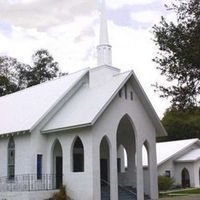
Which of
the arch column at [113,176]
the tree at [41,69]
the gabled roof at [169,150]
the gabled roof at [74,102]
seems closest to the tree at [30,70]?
the tree at [41,69]

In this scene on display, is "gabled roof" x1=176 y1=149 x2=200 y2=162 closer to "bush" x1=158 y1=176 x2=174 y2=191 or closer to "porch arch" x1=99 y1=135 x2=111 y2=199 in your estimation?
"bush" x1=158 y1=176 x2=174 y2=191

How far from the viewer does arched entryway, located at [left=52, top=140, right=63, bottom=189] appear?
28562mm

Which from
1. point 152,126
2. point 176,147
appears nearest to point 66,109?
point 152,126

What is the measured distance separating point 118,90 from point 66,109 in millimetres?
3921

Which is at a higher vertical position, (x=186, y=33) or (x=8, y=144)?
(x=186, y=33)

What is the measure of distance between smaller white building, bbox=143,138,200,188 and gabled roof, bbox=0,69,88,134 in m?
17.5

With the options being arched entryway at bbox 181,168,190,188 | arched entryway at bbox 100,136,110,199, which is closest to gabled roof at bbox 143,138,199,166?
arched entryway at bbox 181,168,190,188

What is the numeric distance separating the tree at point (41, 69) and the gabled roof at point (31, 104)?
2458cm

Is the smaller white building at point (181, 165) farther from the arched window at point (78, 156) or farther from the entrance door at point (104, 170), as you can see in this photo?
the arched window at point (78, 156)

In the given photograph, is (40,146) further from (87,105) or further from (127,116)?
(127,116)

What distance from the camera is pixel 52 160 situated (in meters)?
28.4

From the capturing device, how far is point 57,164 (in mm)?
29125

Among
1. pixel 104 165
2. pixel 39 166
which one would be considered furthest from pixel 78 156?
pixel 39 166

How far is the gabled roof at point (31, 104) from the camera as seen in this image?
94.3 ft
